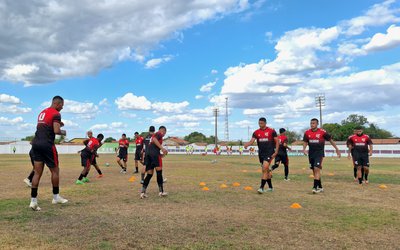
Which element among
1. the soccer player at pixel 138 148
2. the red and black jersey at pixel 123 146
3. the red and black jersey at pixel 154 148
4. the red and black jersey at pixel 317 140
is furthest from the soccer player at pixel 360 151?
the red and black jersey at pixel 123 146

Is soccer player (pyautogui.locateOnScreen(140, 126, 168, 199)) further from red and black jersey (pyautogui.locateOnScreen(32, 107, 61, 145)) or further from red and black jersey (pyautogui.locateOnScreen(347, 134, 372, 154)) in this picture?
red and black jersey (pyautogui.locateOnScreen(347, 134, 372, 154))

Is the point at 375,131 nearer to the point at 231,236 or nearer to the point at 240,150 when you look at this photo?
the point at 240,150

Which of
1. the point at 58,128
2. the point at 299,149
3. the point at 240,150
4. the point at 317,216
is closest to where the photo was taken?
the point at 317,216

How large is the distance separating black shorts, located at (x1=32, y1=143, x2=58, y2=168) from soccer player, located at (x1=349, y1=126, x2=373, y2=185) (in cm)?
1071

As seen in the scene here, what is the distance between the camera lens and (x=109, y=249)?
4.67m

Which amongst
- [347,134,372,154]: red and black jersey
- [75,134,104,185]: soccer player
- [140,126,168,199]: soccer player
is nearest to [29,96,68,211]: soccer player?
[140,126,168,199]: soccer player

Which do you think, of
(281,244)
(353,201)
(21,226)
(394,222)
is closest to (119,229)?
(21,226)

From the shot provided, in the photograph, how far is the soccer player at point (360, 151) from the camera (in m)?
13.2

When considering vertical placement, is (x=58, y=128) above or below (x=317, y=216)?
above

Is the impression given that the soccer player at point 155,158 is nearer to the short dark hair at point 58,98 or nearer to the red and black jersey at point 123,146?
the short dark hair at point 58,98

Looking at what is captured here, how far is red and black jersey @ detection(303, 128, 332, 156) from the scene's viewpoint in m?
10.8

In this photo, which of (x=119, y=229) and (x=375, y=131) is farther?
(x=375, y=131)

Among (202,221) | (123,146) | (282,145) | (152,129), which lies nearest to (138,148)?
(123,146)

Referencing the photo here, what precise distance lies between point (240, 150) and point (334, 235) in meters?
55.6
